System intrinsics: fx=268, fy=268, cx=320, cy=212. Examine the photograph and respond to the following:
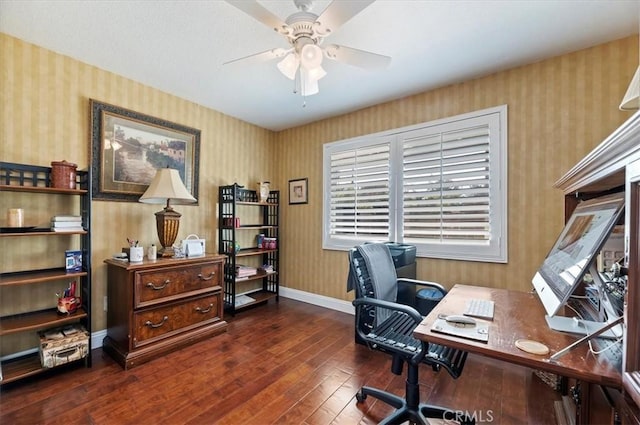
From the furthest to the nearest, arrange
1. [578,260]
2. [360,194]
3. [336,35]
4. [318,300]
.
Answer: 1. [318,300]
2. [360,194]
3. [336,35]
4. [578,260]

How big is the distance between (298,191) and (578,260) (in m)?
3.31

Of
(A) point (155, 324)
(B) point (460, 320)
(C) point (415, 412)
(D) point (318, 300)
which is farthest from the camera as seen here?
(D) point (318, 300)

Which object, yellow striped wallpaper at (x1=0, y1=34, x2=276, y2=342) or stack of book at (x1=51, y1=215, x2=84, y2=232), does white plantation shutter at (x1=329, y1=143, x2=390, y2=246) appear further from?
stack of book at (x1=51, y1=215, x2=84, y2=232)

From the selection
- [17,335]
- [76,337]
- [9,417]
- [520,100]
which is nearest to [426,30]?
[520,100]

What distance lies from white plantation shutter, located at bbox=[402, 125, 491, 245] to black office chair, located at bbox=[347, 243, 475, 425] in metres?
1.14

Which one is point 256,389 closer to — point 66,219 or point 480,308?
point 480,308

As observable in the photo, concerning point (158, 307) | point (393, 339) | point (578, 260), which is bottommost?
point (158, 307)

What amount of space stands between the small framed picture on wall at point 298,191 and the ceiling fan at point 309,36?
2052 mm

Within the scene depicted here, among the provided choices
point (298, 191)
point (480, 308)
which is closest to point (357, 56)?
point (480, 308)

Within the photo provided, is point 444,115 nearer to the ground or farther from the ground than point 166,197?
farther from the ground

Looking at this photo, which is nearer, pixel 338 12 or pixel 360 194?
pixel 338 12

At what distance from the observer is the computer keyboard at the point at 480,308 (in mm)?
1326

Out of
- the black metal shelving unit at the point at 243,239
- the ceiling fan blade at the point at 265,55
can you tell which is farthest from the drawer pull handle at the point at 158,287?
the ceiling fan blade at the point at 265,55

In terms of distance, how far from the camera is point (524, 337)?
1090 millimetres
